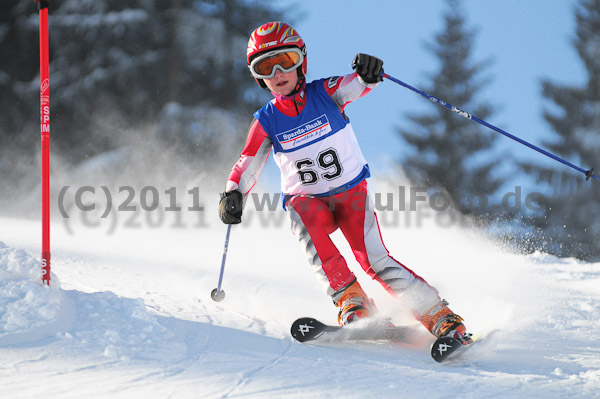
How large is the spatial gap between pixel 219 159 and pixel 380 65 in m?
10.5

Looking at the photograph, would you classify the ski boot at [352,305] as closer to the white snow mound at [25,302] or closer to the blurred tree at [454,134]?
the white snow mound at [25,302]

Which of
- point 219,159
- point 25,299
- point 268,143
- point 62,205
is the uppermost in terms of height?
point 219,159

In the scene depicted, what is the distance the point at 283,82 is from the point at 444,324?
176 cm

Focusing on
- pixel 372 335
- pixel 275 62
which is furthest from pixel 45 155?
pixel 372 335

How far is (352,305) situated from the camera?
3250mm

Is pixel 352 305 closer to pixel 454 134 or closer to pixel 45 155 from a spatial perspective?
pixel 45 155

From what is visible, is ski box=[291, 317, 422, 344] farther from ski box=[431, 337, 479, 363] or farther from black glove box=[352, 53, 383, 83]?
black glove box=[352, 53, 383, 83]

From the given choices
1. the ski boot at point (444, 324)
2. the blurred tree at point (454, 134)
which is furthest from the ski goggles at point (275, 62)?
the blurred tree at point (454, 134)

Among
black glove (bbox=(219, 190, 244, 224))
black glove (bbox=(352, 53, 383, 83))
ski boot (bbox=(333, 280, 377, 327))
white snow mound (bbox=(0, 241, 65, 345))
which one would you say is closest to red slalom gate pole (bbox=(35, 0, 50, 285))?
white snow mound (bbox=(0, 241, 65, 345))

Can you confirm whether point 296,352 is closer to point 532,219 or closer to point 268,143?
point 268,143

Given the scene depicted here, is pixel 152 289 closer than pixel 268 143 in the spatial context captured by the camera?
No

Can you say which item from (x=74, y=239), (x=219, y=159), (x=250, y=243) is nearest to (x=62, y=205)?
(x=219, y=159)

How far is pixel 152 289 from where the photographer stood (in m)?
4.21

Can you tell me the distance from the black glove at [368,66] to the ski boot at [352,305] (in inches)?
50.8
